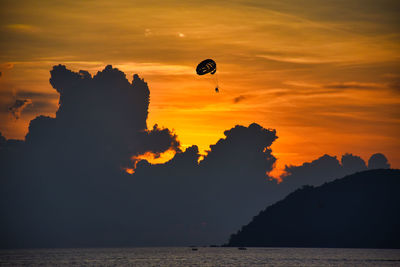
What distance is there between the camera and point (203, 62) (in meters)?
154

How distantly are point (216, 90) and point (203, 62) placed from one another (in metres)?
24.3

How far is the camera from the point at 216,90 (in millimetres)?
131500

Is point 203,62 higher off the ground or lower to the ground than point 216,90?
higher

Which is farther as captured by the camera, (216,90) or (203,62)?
(203,62)
